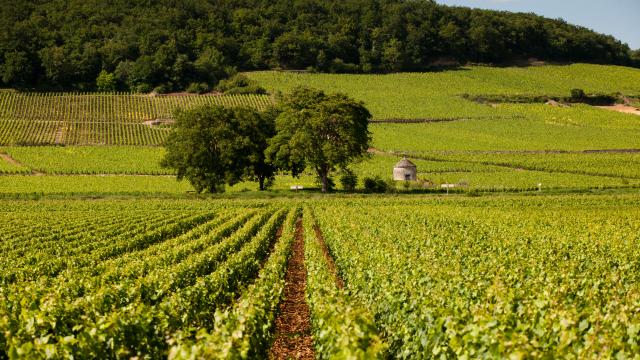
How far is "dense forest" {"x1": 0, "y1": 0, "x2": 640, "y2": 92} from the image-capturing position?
13062cm

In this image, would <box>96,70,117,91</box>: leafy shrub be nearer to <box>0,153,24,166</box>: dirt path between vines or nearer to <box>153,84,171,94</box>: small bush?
<box>153,84,171,94</box>: small bush

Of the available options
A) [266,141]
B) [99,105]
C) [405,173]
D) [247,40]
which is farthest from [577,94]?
[99,105]

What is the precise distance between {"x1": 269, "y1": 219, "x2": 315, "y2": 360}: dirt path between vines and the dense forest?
110 meters

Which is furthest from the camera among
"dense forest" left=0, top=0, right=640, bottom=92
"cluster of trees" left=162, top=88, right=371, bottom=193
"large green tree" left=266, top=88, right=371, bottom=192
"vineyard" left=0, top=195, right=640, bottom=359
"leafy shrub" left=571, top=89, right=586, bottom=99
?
"dense forest" left=0, top=0, right=640, bottom=92

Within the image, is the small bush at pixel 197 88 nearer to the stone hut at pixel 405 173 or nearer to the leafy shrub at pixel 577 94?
the stone hut at pixel 405 173

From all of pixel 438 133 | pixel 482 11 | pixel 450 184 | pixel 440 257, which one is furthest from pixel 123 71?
pixel 440 257

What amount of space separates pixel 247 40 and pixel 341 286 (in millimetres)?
139980

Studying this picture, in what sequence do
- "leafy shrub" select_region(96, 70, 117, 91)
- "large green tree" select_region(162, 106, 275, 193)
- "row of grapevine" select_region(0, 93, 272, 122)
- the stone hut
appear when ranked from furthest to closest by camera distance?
"leafy shrub" select_region(96, 70, 117, 91)
"row of grapevine" select_region(0, 93, 272, 122)
the stone hut
"large green tree" select_region(162, 106, 275, 193)

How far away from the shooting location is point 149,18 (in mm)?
157625

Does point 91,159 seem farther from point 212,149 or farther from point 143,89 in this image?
point 143,89

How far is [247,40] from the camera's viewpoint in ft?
511

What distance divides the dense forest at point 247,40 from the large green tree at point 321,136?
67.2 meters

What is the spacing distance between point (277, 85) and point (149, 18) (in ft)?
144

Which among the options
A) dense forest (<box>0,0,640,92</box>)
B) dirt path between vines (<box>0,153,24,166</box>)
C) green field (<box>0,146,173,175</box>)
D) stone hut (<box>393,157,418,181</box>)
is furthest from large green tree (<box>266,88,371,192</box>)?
dense forest (<box>0,0,640,92</box>)
